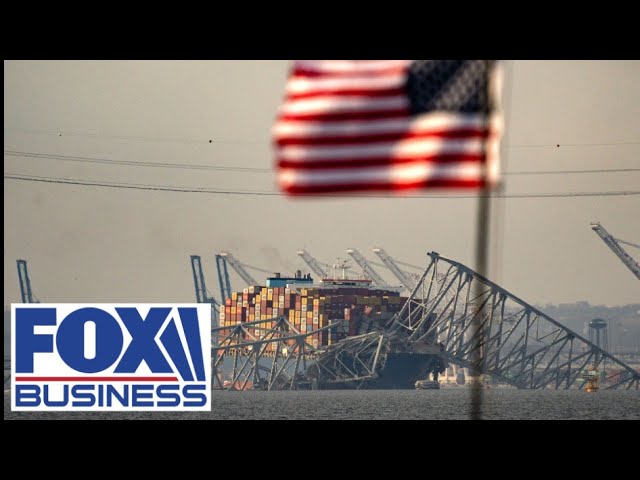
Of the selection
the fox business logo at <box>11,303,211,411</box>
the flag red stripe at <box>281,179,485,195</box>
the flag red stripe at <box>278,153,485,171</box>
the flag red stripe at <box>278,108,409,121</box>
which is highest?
the flag red stripe at <box>278,108,409,121</box>

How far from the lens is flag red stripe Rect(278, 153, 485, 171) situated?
15.9 meters

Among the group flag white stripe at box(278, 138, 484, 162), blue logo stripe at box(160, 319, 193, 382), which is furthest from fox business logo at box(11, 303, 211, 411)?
flag white stripe at box(278, 138, 484, 162)

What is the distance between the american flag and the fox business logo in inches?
4136

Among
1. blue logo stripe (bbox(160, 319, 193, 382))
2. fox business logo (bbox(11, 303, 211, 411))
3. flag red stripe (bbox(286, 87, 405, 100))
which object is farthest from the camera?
blue logo stripe (bbox(160, 319, 193, 382))

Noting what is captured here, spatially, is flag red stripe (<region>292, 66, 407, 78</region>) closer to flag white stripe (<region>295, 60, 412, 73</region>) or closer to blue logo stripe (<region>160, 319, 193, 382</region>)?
flag white stripe (<region>295, 60, 412, 73</region>)

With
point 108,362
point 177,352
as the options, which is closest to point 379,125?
point 177,352

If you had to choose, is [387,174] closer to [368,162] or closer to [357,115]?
[368,162]

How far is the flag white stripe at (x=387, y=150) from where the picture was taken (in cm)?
1586

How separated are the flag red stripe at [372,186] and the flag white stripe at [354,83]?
1.13 m

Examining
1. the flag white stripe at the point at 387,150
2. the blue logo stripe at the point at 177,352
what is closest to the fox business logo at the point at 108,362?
the blue logo stripe at the point at 177,352

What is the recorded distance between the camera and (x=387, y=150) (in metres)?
16.1
